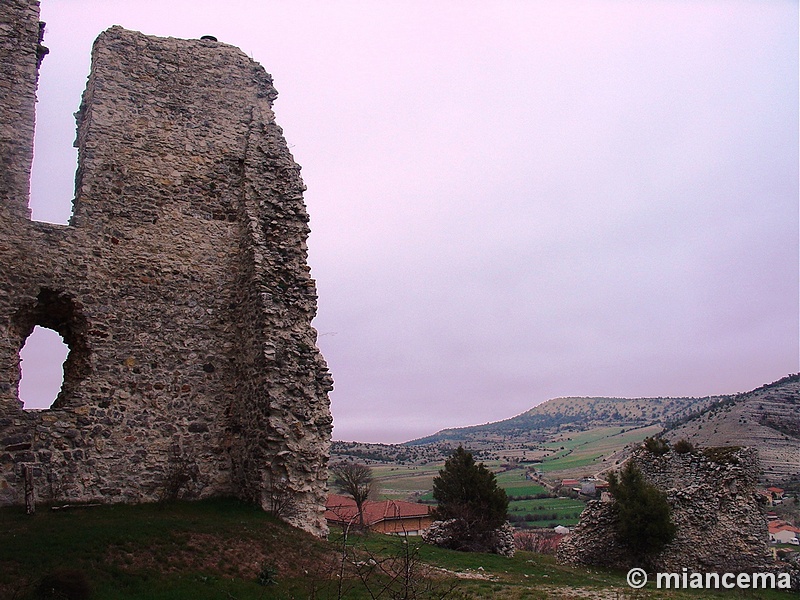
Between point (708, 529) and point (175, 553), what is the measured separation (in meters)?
16.5

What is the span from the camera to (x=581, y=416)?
398 ft

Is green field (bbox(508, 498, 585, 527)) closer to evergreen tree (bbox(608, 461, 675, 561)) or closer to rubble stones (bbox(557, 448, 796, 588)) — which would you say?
rubble stones (bbox(557, 448, 796, 588))

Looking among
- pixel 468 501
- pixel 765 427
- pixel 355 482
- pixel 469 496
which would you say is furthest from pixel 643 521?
pixel 765 427

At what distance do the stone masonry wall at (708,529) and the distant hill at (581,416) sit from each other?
76834mm

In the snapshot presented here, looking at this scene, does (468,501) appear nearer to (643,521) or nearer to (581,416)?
(643,521)

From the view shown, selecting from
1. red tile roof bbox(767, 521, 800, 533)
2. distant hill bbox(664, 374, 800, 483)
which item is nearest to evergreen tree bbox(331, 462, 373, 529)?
distant hill bbox(664, 374, 800, 483)

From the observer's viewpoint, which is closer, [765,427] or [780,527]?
[780,527]

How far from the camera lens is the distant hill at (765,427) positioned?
3216cm

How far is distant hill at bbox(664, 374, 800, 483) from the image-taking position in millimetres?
32156

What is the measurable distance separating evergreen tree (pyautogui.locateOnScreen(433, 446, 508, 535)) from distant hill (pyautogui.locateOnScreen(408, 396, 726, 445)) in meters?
78.0

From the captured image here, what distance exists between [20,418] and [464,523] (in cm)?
1395

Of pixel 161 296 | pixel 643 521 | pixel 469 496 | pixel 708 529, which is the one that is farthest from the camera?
pixel 469 496

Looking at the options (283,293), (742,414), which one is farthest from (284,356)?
(742,414)

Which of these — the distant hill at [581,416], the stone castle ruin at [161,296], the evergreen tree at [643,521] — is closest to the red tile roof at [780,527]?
Answer: the evergreen tree at [643,521]
